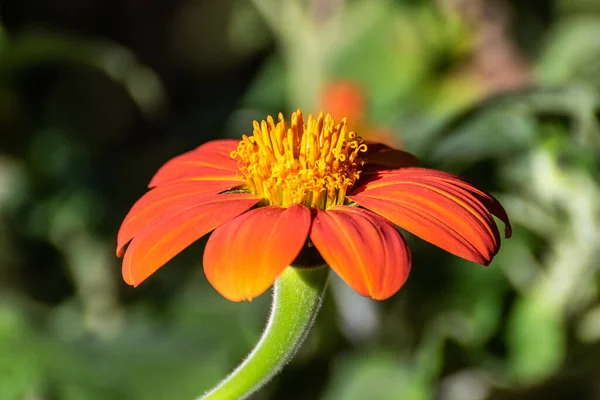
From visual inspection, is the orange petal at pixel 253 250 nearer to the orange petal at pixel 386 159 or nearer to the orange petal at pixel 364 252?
the orange petal at pixel 364 252

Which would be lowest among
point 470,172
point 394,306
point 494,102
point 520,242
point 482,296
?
point 394,306

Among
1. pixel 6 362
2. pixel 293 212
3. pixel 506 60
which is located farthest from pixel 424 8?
pixel 293 212

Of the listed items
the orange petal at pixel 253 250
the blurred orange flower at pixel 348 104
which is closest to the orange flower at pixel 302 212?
the orange petal at pixel 253 250

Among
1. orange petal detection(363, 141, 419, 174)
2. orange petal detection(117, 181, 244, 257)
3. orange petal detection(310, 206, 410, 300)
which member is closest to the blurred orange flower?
orange petal detection(363, 141, 419, 174)

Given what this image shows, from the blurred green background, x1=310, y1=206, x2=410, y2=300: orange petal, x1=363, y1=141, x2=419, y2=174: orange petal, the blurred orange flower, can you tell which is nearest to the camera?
x1=310, y1=206, x2=410, y2=300: orange petal

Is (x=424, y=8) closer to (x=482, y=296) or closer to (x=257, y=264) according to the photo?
(x=482, y=296)

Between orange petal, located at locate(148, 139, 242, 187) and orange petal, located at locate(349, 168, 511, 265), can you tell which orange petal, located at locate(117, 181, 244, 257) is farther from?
orange petal, located at locate(349, 168, 511, 265)
